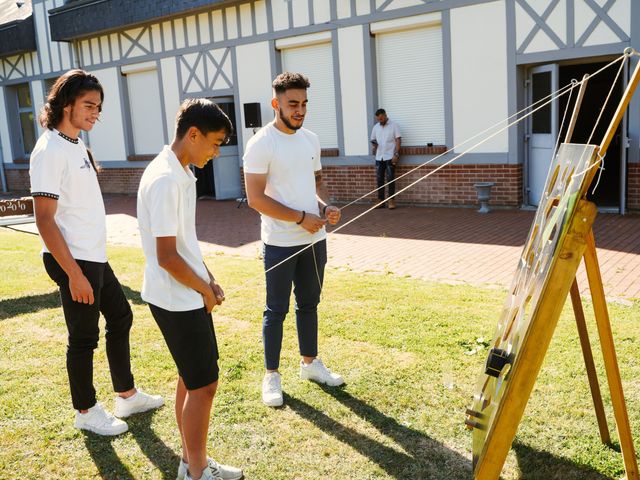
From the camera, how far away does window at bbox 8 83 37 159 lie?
66.5ft

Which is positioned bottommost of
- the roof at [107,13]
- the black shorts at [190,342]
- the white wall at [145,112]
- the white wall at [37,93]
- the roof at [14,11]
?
the black shorts at [190,342]

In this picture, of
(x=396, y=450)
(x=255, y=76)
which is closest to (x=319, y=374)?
(x=396, y=450)

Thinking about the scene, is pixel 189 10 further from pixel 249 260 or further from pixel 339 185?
pixel 249 260

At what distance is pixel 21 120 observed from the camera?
67.5 feet

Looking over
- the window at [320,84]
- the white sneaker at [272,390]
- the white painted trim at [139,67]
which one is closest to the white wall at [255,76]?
the window at [320,84]

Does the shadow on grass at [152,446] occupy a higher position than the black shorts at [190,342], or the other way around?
the black shorts at [190,342]

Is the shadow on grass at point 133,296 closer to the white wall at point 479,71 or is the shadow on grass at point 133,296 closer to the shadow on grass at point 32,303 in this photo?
the shadow on grass at point 32,303

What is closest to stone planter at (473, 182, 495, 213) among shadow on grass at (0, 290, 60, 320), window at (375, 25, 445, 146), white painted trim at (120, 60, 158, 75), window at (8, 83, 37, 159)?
window at (375, 25, 445, 146)

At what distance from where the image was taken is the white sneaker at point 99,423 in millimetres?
3486

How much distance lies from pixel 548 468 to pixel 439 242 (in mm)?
5701

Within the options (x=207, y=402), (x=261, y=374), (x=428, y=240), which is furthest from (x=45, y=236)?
(x=428, y=240)

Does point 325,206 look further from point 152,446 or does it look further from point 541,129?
point 541,129

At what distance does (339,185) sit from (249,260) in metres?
5.30

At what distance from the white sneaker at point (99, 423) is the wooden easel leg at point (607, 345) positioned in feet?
8.10
